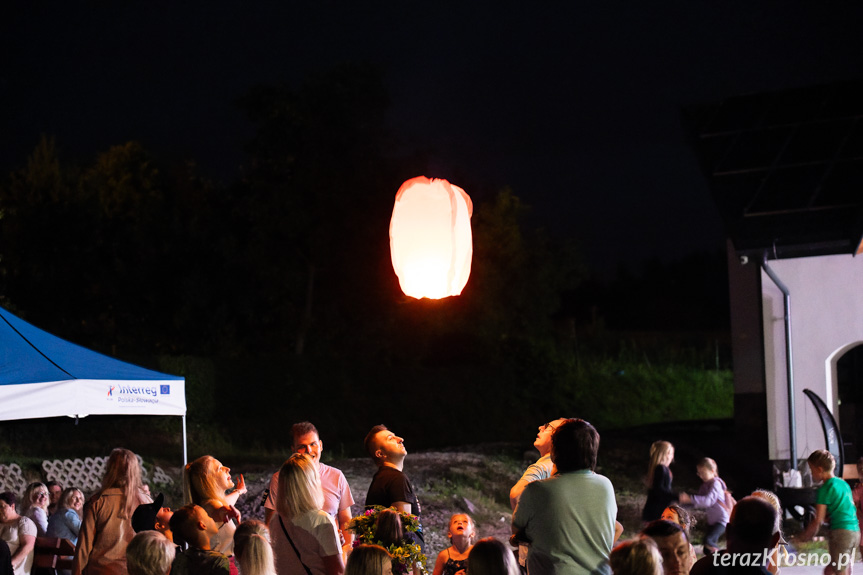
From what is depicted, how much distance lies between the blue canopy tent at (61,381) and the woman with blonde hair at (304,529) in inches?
165

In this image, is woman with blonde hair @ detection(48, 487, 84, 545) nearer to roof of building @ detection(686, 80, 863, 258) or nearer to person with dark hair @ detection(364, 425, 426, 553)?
person with dark hair @ detection(364, 425, 426, 553)

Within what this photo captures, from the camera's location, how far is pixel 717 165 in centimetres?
1477

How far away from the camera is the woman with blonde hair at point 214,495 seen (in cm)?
461

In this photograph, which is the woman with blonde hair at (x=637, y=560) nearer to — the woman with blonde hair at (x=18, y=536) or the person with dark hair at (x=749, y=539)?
the person with dark hair at (x=749, y=539)

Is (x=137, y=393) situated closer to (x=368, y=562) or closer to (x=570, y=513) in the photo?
(x=368, y=562)

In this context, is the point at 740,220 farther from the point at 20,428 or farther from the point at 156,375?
the point at 20,428

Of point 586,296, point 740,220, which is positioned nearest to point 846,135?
point 740,220

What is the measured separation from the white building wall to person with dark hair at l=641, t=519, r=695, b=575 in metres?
9.29

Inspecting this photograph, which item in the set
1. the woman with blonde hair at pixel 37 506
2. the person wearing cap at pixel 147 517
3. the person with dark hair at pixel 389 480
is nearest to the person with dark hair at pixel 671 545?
the person with dark hair at pixel 389 480

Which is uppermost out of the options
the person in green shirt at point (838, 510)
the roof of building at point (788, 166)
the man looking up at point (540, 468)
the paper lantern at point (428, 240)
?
the roof of building at point (788, 166)

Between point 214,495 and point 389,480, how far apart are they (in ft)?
3.70

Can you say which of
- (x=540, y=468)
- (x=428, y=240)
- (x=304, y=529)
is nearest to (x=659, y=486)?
(x=540, y=468)

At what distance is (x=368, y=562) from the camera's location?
396 cm

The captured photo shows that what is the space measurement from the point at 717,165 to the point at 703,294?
57.5 m
